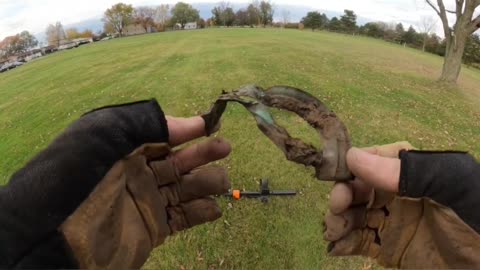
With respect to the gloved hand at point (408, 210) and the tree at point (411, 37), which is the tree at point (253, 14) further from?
the gloved hand at point (408, 210)

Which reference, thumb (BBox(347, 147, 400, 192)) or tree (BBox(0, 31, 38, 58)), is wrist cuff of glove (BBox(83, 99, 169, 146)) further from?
tree (BBox(0, 31, 38, 58))

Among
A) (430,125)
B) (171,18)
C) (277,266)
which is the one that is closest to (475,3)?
(430,125)

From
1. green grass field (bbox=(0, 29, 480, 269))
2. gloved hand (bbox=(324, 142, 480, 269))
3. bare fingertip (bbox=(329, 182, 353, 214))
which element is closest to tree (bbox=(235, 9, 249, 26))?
green grass field (bbox=(0, 29, 480, 269))

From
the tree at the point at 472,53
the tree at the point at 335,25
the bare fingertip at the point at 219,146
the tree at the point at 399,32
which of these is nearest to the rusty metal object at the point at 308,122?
the bare fingertip at the point at 219,146

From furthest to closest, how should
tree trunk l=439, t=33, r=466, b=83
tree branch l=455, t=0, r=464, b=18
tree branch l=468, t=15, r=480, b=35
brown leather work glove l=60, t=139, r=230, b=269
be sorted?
tree trunk l=439, t=33, r=466, b=83 → tree branch l=455, t=0, r=464, b=18 → tree branch l=468, t=15, r=480, b=35 → brown leather work glove l=60, t=139, r=230, b=269

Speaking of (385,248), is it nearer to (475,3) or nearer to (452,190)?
(452,190)
